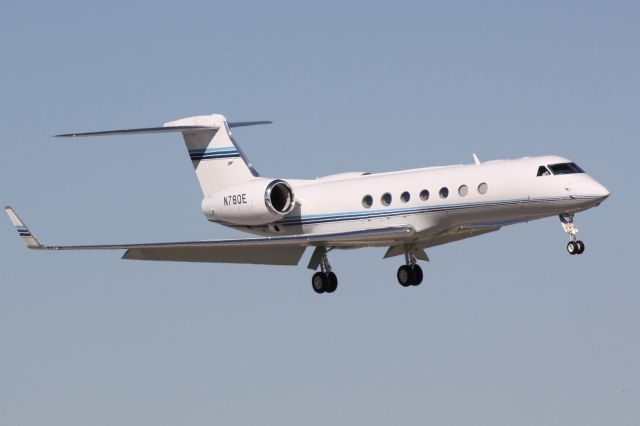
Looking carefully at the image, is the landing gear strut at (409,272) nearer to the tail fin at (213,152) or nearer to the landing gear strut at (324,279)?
the landing gear strut at (324,279)

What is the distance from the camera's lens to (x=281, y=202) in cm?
4009

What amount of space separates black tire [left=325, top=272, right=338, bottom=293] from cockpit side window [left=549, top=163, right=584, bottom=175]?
637 cm

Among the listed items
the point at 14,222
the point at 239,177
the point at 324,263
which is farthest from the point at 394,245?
the point at 14,222

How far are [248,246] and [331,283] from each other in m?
2.16

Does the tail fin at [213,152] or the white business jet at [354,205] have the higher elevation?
the tail fin at [213,152]

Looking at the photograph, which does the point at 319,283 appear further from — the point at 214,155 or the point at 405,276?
the point at 214,155

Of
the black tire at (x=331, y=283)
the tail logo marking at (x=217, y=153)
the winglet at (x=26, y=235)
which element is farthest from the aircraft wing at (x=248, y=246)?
the tail logo marking at (x=217, y=153)

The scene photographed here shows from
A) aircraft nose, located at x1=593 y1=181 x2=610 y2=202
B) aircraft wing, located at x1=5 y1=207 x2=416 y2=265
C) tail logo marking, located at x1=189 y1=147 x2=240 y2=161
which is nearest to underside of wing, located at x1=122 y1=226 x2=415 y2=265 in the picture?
aircraft wing, located at x1=5 y1=207 x2=416 y2=265

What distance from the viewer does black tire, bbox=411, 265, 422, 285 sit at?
3991cm

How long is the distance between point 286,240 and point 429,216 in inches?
141

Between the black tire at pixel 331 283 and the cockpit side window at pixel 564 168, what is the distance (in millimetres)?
6367

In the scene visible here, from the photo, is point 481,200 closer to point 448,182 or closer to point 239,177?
point 448,182

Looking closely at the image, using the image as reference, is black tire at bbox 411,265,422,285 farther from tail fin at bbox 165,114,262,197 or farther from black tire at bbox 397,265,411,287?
tail fin at bbox 165,114,262,197

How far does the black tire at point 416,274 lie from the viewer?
131ft
